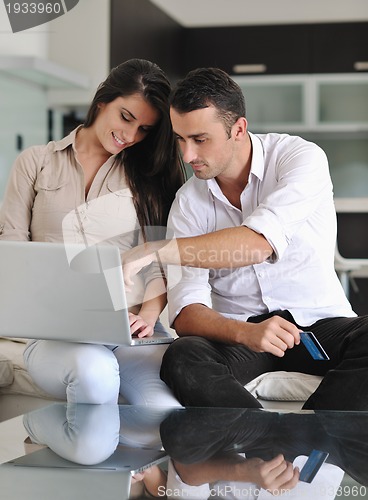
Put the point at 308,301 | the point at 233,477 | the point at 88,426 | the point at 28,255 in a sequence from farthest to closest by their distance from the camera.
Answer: the point at 308,301, the point at 28,255, the point at 88,426, the point at 233,477

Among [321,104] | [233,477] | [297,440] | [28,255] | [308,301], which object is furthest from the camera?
[321,104]

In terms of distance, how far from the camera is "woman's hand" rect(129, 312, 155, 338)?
1.77 meters

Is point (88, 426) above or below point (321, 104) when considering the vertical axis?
below

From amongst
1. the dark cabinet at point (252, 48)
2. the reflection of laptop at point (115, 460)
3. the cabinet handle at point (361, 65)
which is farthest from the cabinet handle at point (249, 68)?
the reflection of laptop at point (115, 460)

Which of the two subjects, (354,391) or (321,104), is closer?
(354,391)

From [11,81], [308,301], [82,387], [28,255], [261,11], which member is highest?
[261,11]

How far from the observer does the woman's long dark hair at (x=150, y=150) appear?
1901 mm

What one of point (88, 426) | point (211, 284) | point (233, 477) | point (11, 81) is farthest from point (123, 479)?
point (11, 81)

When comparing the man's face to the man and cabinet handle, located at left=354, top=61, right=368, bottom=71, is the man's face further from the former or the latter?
cabinet handle, located at left=354, top=61, right=368, bottom=71

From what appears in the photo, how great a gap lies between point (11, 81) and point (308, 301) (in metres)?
3.04

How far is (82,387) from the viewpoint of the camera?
1.61 m

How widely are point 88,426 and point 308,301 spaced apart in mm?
716

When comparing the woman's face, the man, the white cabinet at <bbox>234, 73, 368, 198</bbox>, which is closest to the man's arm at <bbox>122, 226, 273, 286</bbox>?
the man

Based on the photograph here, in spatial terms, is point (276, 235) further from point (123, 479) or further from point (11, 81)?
point (11, 81)
